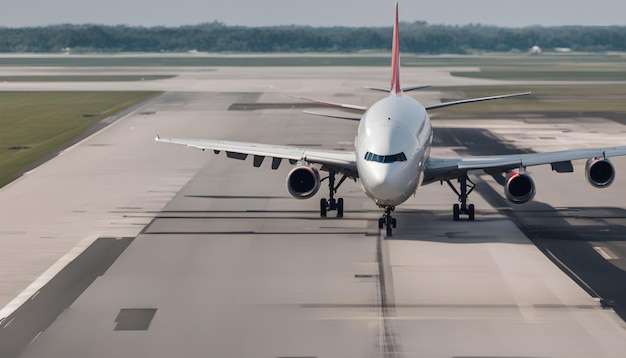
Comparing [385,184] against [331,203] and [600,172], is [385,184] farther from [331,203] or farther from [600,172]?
[600,172]

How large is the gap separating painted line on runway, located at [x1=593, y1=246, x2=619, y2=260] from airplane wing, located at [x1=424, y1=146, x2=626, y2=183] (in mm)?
5039

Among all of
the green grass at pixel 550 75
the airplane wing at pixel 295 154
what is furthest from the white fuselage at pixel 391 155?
the green grass at pixel 550 75

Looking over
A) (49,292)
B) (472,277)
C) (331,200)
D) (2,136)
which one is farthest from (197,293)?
(2,136)

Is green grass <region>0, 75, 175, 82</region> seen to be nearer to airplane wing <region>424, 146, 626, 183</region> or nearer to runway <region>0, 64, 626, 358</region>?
runway <region>0, 64, 626, 358</region>

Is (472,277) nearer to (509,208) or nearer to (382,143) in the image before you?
(382,143)

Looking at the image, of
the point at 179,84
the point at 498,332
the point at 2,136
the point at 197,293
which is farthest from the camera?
the point at 179,84

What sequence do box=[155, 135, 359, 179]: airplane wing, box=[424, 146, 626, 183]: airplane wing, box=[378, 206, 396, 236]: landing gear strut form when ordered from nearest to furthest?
box=[378, 206, 396, 236]: landing gear strut
box=[424, 146, 626, 183]: airplane wing
box=[155, 135, 359, 179]: airplane wing

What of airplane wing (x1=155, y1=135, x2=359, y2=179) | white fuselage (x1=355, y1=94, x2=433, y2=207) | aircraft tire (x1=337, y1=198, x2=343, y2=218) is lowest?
aircraft tire (x1=337, y1=198, x2=343, y2=218)

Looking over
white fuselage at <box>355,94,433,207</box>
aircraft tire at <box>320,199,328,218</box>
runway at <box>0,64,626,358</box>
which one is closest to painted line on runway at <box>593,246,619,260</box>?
runway at <box>0,64,626,358</box>

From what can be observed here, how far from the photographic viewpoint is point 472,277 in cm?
3031

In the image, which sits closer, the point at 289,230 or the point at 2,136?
the point at 289,230

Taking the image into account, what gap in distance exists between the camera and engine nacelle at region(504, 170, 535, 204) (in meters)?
36.9

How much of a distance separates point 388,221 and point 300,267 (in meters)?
5.89

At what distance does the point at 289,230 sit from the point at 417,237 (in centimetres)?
504
